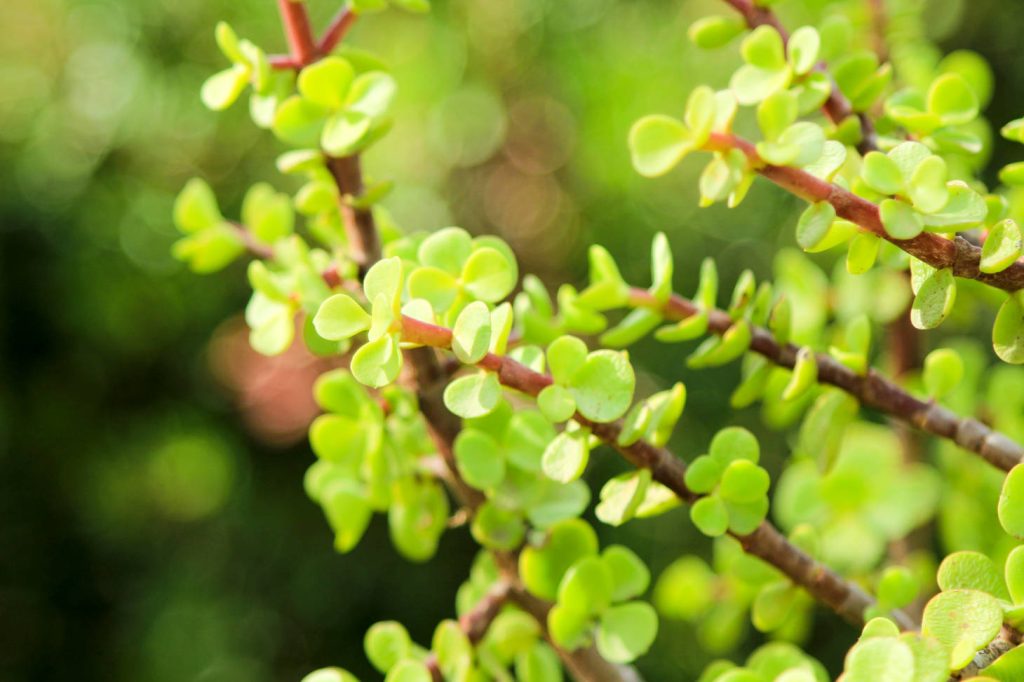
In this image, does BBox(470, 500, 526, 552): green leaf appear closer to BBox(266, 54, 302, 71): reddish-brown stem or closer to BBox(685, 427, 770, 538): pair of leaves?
BBox(685, 427, 770, 538): pair of leaves

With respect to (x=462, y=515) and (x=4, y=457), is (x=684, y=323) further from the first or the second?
(x=4, y=457)

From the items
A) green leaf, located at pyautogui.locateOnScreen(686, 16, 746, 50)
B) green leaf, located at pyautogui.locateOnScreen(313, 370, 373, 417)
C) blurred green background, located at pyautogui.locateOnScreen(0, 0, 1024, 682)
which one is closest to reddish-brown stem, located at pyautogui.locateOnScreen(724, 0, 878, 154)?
green leaf, located at pyautogui.locateOnScreen(686, 16, 746, 50)

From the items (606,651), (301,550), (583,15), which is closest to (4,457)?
(301,550)

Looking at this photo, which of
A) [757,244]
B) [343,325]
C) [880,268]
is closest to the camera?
[343,325]

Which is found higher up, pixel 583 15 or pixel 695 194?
pixel 583 15

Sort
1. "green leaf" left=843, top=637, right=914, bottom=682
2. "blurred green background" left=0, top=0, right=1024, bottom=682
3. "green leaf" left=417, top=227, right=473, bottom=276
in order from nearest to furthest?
"green leaf" left=843, top=637, right=914, bottom=682 → "green leaf" left=417, top=227, right=473, bottom=276 → "blurred green background" left=0, top=0, right=1024, bottom=682

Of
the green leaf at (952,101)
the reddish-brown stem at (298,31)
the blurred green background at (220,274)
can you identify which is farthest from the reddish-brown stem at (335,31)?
the blurred green background at (220,274)

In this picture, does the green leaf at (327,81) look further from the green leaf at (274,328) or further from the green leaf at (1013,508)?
the green leaf at (1013,508)

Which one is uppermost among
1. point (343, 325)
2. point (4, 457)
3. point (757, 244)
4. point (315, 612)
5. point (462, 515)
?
point (343, 325)
